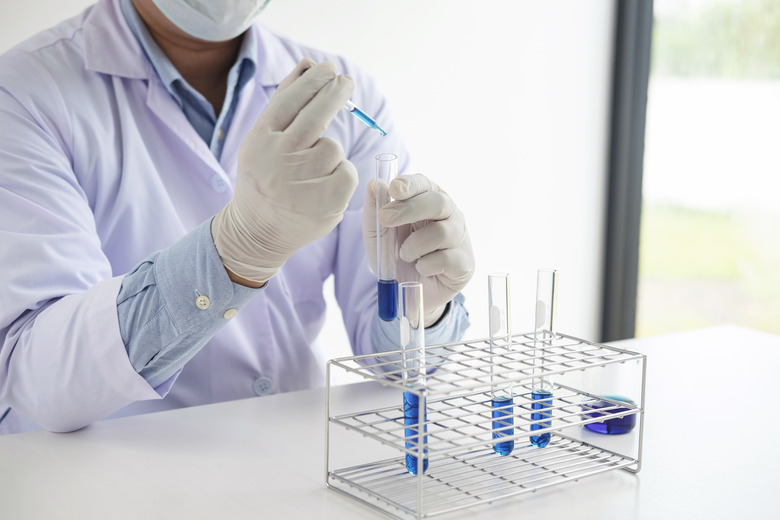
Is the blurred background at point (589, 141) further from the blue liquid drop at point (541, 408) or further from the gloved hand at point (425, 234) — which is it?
the blue liquid drop at point (541, 408)

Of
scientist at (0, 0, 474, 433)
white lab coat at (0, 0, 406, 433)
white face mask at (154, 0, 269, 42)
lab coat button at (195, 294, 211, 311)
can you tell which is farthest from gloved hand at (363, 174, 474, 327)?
white face mask at (154, 0, 269, 42)

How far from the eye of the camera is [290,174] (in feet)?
3.90

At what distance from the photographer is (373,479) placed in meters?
1.07

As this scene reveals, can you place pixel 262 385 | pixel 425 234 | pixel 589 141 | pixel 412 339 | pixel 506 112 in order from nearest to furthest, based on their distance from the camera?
1. pixel 412 339
2. pixel 425 234
3. pixel 262 385
4. pixel 506 112
5. pixel 589 141

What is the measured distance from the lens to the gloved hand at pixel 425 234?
1237mm

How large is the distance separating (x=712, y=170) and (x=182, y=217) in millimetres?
2736

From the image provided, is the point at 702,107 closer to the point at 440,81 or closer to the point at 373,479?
the point at 440,81

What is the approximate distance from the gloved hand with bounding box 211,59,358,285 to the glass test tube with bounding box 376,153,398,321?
0.05 m

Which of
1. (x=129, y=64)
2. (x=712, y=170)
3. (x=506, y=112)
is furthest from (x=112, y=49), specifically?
(x=712, y=170)

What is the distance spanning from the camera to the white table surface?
3.28 ft

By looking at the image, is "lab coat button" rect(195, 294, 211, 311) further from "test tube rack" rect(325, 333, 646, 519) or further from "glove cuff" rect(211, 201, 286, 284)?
"test tube rack" rect(325, 333, 646, 519)

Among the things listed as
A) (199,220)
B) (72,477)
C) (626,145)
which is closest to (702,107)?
(626,145)

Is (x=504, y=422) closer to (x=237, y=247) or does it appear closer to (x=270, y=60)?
(x=237, y=247)

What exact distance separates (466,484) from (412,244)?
1.37ft
